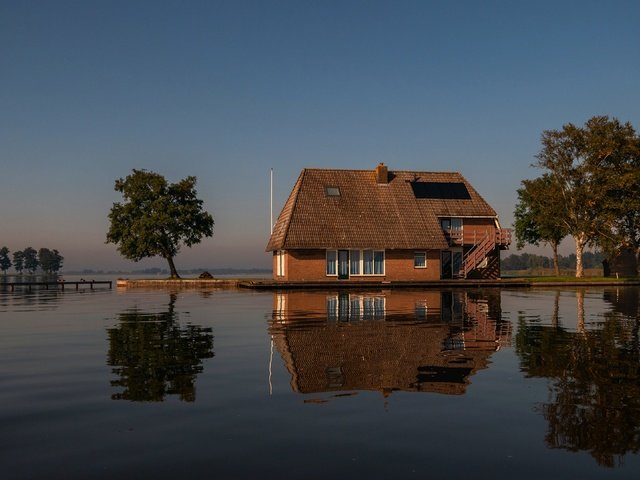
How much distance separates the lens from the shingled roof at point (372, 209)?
4950 cm

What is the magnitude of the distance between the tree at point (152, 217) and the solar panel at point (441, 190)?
22730 millimetres

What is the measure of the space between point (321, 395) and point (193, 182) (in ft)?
185

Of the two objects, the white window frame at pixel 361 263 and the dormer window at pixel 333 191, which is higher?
the dormer window at pixel 333 191

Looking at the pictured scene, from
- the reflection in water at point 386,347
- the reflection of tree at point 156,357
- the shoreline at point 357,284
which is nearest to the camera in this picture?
the reflection of tree at point 156,357

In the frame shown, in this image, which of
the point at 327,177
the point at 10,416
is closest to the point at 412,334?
the point at 10,416

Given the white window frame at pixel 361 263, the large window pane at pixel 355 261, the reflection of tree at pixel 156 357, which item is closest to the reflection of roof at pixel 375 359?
the reflection of tree at pixel 156 357

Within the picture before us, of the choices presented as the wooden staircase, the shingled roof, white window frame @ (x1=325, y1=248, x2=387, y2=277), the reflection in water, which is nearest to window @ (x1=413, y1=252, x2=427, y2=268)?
the shingled roof

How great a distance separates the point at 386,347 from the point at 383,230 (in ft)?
124

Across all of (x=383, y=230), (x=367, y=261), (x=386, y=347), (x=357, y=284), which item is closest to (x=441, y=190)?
(x=383, y=230)

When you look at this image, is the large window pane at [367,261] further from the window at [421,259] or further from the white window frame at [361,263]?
the window at [421,259]

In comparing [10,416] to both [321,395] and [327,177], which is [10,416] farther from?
[327,177]

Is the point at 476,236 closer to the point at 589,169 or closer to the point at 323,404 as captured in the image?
the point at 589,169

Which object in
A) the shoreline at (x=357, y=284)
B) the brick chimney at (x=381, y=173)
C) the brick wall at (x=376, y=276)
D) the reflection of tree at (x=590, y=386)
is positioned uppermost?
the brick chimney at (x=381, y=173)

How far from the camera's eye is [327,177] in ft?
180
